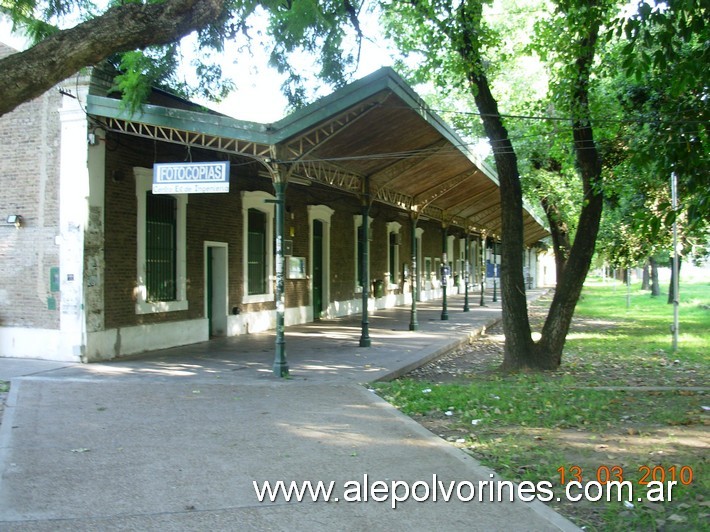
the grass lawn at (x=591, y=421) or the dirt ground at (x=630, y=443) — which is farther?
the grass lawn at (x=591, y=421)

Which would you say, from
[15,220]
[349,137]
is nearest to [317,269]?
[349,137]

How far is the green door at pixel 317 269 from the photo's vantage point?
1980cm

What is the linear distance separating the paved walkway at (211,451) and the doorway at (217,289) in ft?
12.3

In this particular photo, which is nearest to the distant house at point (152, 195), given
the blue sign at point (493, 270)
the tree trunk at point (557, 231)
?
the tree trunk at point (557, 231)

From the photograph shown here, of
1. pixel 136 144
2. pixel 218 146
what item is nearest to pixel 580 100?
pixel 218 146

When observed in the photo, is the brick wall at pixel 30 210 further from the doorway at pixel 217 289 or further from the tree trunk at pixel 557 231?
the tree trunk at pixel 557 231

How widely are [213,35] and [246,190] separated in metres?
4.38

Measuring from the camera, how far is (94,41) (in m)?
5.86

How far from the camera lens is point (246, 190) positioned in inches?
612

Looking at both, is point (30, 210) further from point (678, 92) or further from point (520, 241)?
point (678, 92)

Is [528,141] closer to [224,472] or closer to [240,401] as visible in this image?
[240,401]

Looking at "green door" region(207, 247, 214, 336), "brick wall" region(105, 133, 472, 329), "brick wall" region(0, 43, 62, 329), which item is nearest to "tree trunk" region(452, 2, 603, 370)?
"brick wall" region(105, 133, 472, 329)

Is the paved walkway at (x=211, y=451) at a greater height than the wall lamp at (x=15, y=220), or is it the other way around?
the wall lamp at (x=15, y=220)

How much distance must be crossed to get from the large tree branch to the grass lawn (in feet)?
17.1
